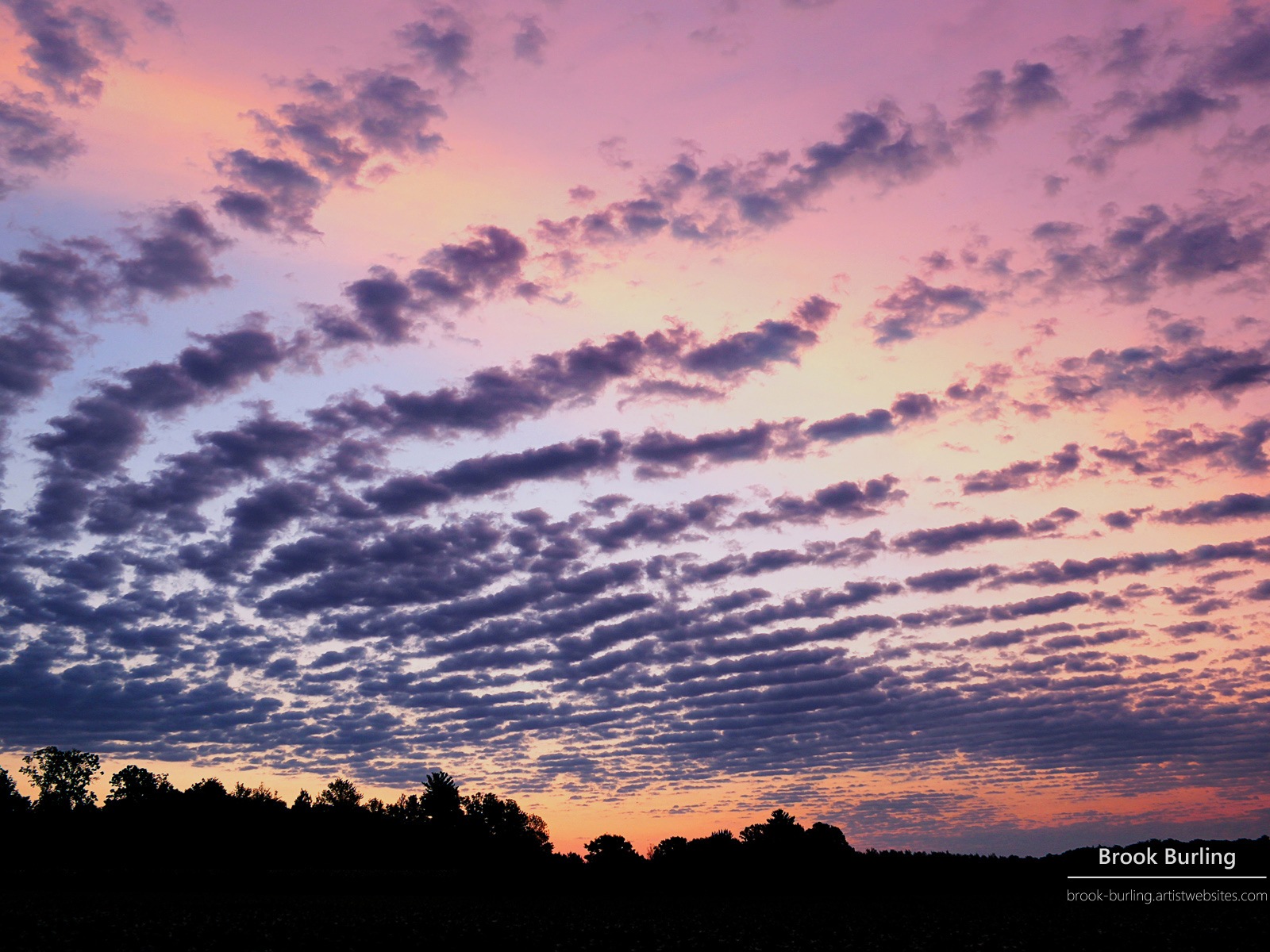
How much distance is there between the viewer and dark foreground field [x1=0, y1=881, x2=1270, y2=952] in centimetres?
7638

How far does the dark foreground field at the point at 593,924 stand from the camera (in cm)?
7638

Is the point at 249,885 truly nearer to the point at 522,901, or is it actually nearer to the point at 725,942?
the point at 522,901

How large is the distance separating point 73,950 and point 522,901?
89.4 metres

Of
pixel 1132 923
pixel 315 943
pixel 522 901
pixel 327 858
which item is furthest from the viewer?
pixel 327 858

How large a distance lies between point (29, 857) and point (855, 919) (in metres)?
148

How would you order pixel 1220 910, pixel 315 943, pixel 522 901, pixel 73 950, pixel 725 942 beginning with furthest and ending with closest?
pixel 522 901, pixel 1220 910, pixel 725 942, pixel 315 943, pixel 73 950

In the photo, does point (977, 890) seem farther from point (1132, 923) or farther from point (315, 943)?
point (315, 943)

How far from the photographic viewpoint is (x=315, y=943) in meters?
76.6

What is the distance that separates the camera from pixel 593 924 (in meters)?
102

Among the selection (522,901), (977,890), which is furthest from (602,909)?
(977,890)

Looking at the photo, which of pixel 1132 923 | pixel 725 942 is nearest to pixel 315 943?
pixel 725 942

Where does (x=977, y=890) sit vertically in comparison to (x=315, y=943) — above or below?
below

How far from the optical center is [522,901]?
147250 millimetres

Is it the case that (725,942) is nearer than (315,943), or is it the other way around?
(315,943)
